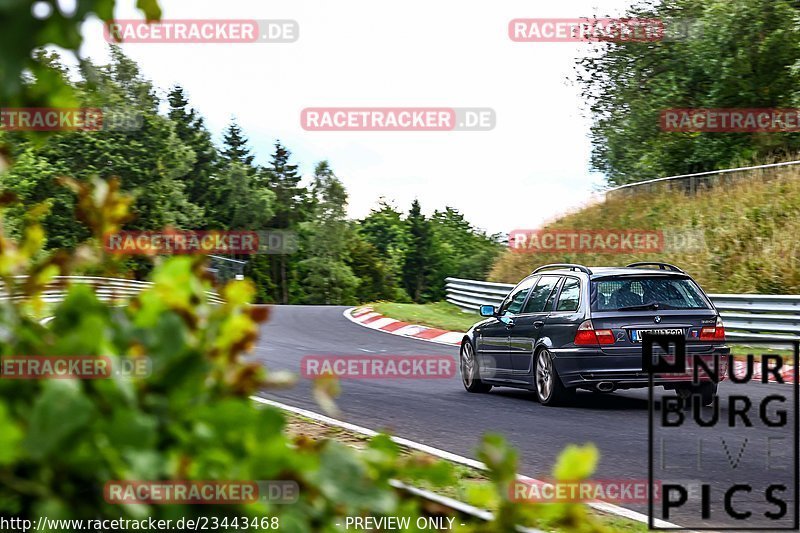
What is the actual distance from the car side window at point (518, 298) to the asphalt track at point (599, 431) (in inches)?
44.9

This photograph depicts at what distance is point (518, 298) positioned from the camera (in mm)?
13672

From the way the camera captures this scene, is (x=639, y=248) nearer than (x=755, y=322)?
No

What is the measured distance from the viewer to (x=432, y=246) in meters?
145

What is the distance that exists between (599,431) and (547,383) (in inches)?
86.8

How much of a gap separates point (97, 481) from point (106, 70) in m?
82.0

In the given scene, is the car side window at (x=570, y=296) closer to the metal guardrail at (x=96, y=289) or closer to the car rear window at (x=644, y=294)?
the car rear window at (x=644, y=294)

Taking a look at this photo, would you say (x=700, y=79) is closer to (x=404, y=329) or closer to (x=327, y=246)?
(x=404, y=329)

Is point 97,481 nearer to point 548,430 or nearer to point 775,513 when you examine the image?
point 775,513

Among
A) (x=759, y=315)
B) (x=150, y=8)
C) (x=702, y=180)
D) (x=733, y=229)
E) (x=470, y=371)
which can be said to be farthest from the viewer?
(x=702, y=180)

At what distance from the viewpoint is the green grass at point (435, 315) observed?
85.0 feet

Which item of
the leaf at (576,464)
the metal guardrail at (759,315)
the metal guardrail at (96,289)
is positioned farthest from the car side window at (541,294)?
the leaf at (576,464)

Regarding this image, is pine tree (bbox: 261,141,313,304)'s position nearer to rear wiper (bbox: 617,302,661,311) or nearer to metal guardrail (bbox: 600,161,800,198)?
metal guardrail (bbox: 600,161,800,198)

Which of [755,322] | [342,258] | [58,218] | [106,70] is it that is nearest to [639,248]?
[755,322]

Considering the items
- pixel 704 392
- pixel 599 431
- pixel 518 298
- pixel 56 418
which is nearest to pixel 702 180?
pixel 518 298
